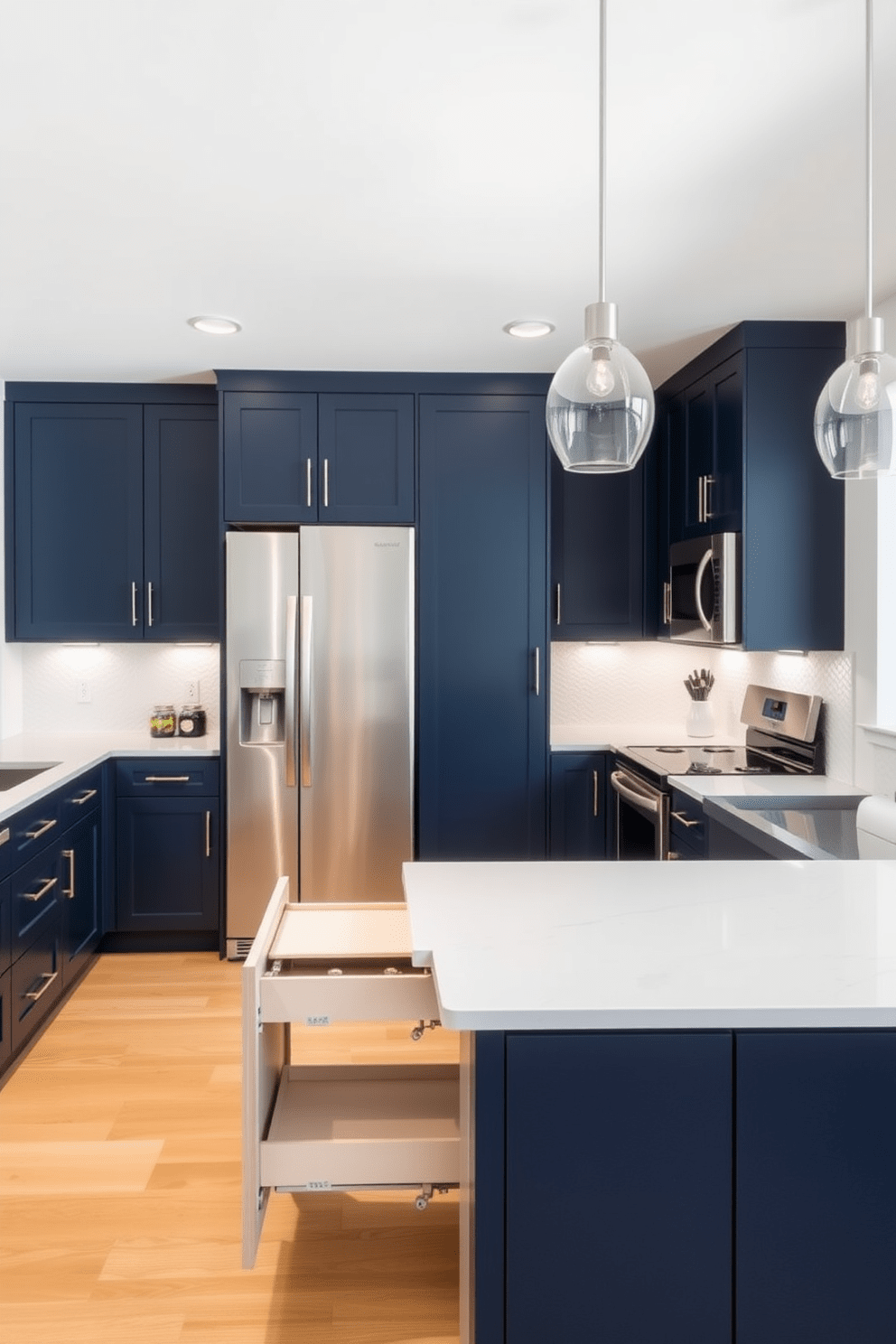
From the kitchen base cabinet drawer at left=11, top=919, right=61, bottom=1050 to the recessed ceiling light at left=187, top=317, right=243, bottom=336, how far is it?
6.95 feet

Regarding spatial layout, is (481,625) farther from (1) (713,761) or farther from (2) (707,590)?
(1) (713,761)

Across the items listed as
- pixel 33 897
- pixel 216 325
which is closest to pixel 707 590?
pixel 216 325

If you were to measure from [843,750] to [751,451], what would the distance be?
1.06 metres

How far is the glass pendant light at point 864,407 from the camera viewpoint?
156 cm

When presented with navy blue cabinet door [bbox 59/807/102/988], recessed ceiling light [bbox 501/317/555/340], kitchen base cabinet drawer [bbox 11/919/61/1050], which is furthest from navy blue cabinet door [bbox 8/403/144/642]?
recessed ceiling light [bbox 501/317/555/340]

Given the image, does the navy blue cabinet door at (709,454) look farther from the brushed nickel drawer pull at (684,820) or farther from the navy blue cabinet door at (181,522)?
the navy blue cabinet door at (181,522)

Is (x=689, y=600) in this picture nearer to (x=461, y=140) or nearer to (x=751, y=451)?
(x=751, y=451)

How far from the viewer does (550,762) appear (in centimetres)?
429

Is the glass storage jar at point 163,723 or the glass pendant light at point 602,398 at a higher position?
the glass pendant light at point 602,398

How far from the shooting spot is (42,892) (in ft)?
11.0

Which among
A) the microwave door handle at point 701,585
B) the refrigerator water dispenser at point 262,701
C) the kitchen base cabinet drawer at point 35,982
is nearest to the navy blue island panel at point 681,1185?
the kitchen base cabinet drawer at point 35,982

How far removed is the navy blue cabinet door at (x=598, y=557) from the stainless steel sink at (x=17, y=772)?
221 cm

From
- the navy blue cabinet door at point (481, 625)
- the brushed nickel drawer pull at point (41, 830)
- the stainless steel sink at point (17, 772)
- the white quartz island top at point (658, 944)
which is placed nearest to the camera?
the white quartz island top at point (658, 944)

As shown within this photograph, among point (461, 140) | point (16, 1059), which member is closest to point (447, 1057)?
point (16, 1059)
